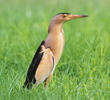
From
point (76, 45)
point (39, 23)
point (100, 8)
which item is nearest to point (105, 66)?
point (76, 45)

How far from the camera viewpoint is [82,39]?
6.33 metres

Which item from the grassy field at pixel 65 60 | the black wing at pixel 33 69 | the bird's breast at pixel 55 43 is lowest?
the grassy field at pixel 65 60

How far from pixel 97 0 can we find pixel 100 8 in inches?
50.6

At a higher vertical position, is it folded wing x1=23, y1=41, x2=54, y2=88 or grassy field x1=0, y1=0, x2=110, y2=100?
folded wing x1=23, y1=41, x2=54, y2=88

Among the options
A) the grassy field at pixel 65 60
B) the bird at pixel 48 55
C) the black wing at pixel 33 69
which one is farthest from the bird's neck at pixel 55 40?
the grassy field at pixel 65 60

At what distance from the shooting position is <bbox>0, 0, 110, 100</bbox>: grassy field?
14.3 feet

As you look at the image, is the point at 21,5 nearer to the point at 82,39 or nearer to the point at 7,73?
the point at 82,39

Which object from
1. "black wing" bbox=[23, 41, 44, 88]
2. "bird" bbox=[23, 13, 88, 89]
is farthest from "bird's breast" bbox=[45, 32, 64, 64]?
"black wing" bbox=[23, 41, 44, 88]

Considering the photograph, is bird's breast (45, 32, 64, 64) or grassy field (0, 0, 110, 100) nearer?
grassy field (0, 0, 110, 100)

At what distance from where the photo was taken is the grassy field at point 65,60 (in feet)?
14.3

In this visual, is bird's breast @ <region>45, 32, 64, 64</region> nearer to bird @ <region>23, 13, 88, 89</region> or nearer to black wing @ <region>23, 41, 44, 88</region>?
bird @ <region>23, 13, 88, 89</region>

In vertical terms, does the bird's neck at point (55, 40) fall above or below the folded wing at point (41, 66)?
above

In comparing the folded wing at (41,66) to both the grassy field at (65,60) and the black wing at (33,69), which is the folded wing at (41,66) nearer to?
the black wing at (33,69)

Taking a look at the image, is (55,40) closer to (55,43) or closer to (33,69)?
(55,43)
